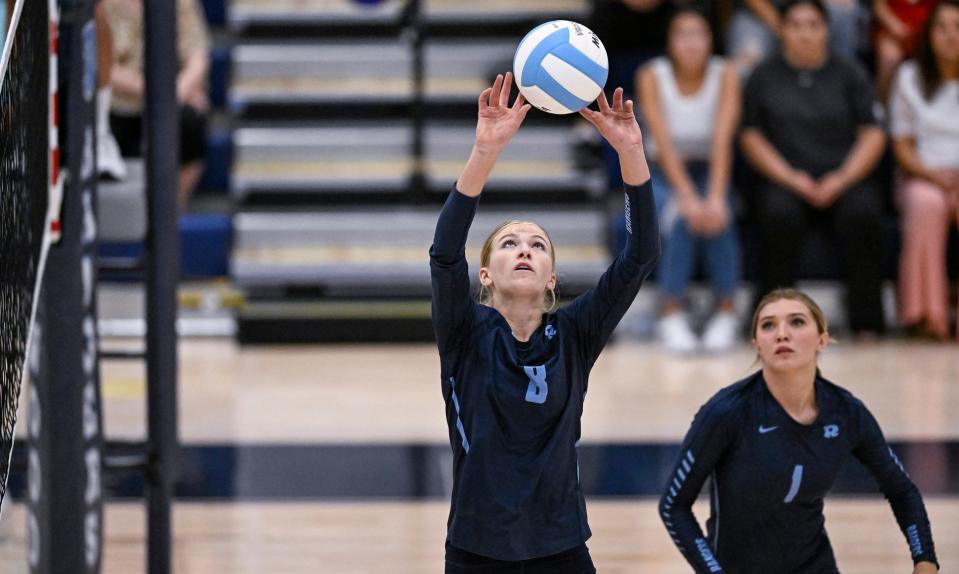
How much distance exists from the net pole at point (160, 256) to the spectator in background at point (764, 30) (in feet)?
17.3

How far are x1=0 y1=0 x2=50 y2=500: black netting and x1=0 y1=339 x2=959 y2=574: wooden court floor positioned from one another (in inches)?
61.2

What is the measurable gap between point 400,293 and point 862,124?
9.14ft

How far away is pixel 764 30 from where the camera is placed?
8.80 m

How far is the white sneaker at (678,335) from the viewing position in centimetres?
780

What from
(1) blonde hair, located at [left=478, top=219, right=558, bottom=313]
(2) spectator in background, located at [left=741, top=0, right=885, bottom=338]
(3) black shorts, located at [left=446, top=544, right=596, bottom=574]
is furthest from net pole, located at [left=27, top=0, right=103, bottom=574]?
(2) spectator in background, located at [left=741, top=0, right=885, bottom=338]

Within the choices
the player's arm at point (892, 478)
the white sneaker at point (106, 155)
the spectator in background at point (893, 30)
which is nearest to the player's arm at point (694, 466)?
the player's arm at point (892, 478)

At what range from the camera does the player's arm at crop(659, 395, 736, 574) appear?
3285 mm

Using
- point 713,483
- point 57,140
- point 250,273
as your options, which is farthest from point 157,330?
point 250,273

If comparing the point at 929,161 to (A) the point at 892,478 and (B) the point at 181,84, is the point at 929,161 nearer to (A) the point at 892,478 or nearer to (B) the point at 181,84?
(B) the point at 181,84

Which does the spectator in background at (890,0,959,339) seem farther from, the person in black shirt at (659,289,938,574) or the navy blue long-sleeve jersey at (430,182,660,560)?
the navy blue long-sleeve jersey at (430,182,660,560)

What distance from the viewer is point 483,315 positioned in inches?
120

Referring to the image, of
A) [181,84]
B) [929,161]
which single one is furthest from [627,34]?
[181,84]

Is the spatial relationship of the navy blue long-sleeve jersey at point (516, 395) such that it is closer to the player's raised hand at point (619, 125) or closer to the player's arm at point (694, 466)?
the player's raised hand at point (619, 125)

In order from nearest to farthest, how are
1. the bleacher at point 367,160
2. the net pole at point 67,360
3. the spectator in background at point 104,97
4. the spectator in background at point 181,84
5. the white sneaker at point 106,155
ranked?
the net pole at point 67,360, the spectator in background at point 104,97, the white sneaker at point 106,155, the spectator in background at point 181,84, the bleacher at point 367,160
